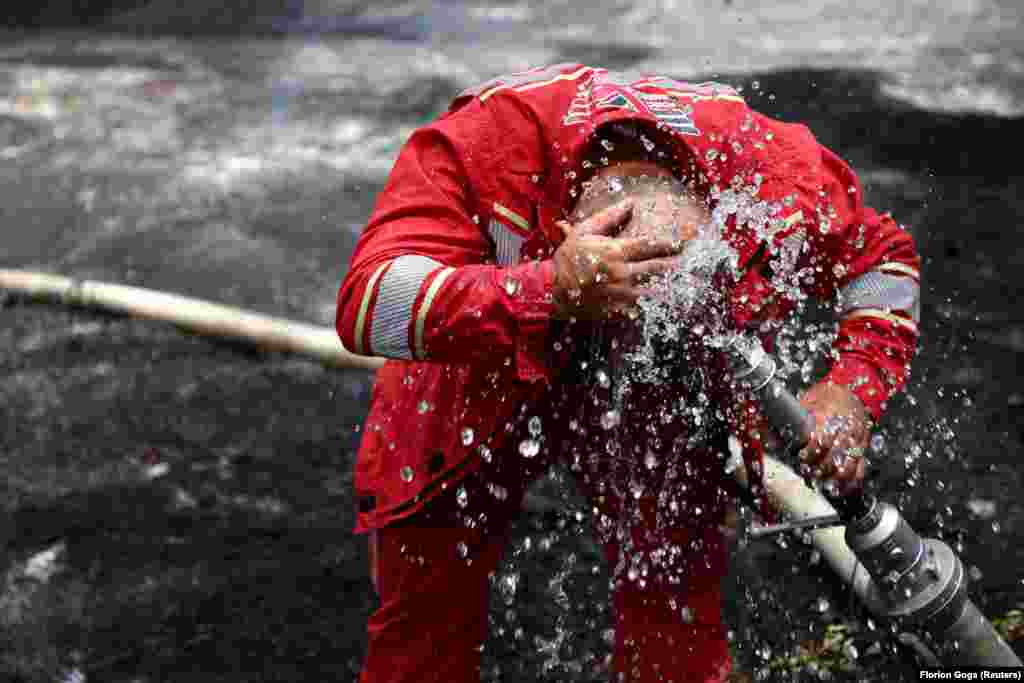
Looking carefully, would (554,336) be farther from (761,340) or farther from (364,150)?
(364,150)

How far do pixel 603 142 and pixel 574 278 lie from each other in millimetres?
333

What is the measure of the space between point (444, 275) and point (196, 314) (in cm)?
319

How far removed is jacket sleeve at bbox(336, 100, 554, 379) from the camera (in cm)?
189

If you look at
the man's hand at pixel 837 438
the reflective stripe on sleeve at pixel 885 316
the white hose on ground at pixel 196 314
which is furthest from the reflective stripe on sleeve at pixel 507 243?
the white hose on ground at pixel 196 314

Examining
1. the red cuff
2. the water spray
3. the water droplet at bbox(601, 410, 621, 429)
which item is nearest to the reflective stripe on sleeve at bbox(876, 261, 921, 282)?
the red cuff

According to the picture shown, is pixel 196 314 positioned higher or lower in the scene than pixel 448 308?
lower

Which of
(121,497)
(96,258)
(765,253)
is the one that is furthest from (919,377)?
(96,258)

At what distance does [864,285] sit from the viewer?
2.41 m

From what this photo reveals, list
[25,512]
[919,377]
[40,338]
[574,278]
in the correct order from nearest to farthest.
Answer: [574,278], [25,512], [919,377], [40,338]

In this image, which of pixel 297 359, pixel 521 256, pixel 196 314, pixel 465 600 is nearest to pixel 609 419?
pixel 521 256

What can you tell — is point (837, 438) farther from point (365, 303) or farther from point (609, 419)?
point (365, 303)

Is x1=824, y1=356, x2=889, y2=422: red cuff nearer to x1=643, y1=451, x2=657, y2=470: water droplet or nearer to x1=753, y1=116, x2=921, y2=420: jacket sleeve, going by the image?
x1=753, y1=116, x2=921, y2=420: jacket sleeve

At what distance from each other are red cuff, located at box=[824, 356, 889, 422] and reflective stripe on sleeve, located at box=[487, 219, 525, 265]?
77 centimetres

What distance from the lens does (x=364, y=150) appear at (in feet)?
23.3
